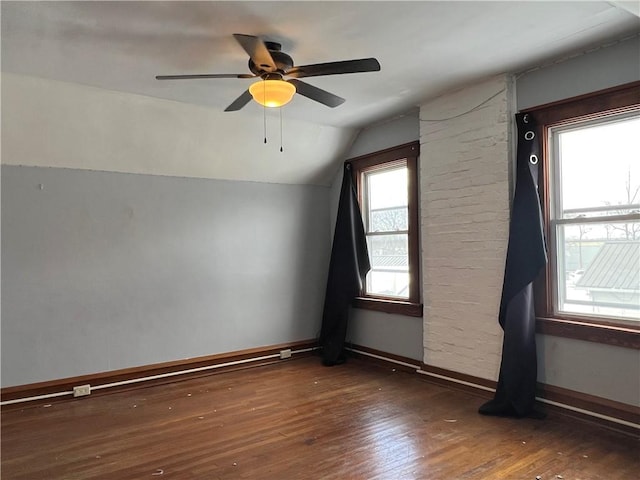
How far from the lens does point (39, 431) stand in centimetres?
327

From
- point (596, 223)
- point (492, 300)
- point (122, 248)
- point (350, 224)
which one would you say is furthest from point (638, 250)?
point (122, 248)

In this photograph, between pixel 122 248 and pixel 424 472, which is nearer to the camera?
pixel 424 472

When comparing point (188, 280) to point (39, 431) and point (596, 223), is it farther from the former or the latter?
point (596, 223)

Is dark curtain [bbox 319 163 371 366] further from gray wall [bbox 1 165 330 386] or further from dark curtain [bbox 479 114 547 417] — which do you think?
dark curtain [bbox 479 114 547 417]

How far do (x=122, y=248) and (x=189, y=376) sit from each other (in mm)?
1465

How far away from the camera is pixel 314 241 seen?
5.61 metres

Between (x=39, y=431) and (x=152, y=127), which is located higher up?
(x=152, y=127)

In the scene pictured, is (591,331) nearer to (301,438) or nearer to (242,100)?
(301,438)

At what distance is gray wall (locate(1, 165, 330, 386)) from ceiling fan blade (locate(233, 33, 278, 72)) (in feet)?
7.52

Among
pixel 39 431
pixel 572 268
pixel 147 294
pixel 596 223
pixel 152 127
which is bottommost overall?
pixel 39 431

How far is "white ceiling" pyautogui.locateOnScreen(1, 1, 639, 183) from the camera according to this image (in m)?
2.52

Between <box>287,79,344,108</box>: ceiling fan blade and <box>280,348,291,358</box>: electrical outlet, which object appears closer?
<box>287,79,344,108</box>: ceiling fan blade

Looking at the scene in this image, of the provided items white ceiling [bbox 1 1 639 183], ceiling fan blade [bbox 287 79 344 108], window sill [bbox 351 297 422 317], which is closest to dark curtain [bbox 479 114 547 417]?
white ceiling [bbox 1 1 639 183]

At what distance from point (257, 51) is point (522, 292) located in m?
2.52
